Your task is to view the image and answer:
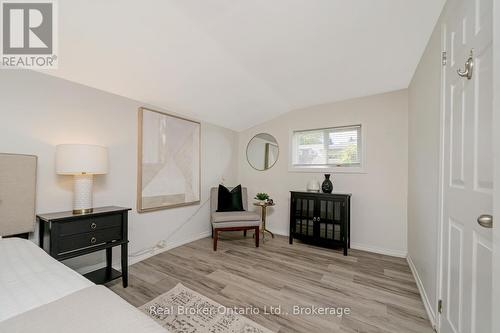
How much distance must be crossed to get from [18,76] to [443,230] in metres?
3.41

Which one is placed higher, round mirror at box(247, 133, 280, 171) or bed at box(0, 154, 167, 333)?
round mirror at box(247, 133, 280, 171)

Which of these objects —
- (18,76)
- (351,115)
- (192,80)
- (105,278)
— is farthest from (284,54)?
(105,278)

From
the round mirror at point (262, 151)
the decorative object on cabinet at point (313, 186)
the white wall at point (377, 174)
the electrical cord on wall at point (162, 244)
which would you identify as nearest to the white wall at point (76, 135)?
the electrical cord on wall at point (162, 244)

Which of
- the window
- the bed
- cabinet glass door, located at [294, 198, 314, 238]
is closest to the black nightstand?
the bed

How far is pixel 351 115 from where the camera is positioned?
3045mm

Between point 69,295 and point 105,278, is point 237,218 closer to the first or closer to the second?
point 105,278

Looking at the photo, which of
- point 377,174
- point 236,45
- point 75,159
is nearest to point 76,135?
point 75,159

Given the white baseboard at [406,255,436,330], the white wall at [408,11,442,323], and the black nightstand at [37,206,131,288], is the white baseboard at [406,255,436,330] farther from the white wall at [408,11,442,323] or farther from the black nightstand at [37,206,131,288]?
the black nightstand at [37,206,131,288]

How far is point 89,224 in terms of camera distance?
1.71 m

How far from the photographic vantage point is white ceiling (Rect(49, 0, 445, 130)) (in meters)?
1.51

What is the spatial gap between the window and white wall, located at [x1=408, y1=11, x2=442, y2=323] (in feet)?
2.82

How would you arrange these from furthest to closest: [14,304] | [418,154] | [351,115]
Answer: [351,115], [418,154], [14,304]

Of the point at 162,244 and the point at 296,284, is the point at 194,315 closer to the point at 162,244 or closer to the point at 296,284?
the point at 296,284

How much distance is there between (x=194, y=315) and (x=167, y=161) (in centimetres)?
188
